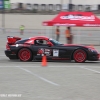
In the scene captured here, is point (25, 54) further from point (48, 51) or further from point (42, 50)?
point (48, 51)

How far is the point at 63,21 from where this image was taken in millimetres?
28984

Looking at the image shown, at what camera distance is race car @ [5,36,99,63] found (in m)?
17.5

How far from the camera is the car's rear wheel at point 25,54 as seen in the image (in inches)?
704

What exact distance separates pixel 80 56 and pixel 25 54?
269 centimetres

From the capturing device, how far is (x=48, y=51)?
17656 mm

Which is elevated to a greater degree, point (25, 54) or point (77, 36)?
point (77, 36)
